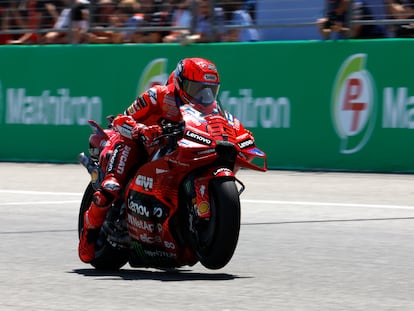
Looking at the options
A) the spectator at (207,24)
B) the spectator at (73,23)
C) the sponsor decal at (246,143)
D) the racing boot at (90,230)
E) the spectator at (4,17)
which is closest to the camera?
the sponsor decal at (246,143)

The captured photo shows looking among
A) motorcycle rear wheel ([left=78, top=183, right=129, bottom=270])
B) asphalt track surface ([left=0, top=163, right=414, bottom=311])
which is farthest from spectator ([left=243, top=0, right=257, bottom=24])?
motorcycle rear wheel ([left=78, top=183, right=129, bottom=270])

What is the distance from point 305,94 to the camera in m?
14.7

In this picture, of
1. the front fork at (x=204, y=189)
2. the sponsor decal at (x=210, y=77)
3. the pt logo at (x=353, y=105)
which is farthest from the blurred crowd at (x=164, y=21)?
the front fork at (x=204, y=189)

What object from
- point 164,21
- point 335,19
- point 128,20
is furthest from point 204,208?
point 128,20

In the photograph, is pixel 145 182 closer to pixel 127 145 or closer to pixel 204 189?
pixel 127 145

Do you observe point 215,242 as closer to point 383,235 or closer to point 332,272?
point 332,272

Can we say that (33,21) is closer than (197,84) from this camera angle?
No

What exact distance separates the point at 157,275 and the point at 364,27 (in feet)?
25.1

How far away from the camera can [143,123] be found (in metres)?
7.41

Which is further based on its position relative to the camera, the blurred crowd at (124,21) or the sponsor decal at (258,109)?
the blurred crowd at (124,21)

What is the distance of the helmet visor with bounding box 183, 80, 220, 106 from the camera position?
719 centimetres

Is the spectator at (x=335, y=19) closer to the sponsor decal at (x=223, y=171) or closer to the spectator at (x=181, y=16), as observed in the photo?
the spectator at (x=181, y=16)

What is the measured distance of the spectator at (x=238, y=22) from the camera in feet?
49.0

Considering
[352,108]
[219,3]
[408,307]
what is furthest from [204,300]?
[219,3]
